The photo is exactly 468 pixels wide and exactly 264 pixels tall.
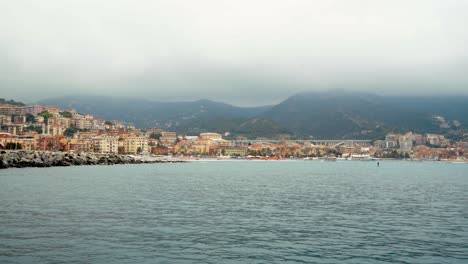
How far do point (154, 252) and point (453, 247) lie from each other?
13.3 meters

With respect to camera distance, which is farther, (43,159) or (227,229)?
(43,159)

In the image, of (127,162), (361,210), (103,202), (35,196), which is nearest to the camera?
(361,210)

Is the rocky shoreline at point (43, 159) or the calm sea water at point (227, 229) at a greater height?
the rocky shoreline at point (43, 159)

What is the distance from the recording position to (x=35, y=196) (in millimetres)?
42062

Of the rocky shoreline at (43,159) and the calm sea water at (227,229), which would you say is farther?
the rocky shoreline at (43,159)

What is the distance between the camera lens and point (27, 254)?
20531mm

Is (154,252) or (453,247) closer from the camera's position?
(154,252)

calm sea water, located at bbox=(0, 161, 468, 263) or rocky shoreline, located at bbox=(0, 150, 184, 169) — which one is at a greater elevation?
rocky shoreline, located at bbox=(0, 150, 184, 169)

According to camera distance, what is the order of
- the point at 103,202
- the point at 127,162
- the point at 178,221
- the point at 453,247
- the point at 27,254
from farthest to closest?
the point at 127,162, the point at 103,202, the point at 178,221, the point at 453,247, the point at 27,254

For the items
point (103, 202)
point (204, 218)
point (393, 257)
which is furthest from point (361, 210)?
point (103, 202)

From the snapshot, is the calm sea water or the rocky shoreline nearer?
the calm sea water

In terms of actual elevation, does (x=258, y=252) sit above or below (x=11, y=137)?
below

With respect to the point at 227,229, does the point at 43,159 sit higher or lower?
higher

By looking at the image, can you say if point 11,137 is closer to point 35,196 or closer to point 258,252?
point 35,196
